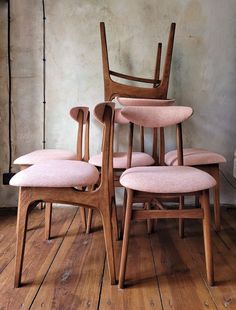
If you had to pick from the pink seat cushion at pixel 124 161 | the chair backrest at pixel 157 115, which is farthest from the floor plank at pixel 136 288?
the chair backrest at pixel 157 115

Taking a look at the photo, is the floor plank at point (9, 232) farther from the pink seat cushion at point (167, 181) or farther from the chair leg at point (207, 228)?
the chair leg at point (207, 228)

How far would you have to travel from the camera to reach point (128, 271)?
4.85 ft

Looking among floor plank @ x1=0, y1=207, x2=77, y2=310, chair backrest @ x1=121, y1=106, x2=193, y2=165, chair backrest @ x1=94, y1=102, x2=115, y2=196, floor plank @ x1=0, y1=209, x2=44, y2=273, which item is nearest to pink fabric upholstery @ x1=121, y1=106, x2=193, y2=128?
chair backrest @ x1=121, y1=106, x2=193, y2=165

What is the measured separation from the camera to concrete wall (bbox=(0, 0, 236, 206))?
7.98 ft

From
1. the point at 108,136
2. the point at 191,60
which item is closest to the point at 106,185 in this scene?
the point at 108,136

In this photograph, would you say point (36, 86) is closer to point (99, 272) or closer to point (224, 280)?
point (99, 272)

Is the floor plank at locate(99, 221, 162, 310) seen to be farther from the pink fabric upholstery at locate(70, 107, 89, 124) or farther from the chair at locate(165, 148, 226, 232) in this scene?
the pink fabric upholstery at locate(70, 107, 89, 124)

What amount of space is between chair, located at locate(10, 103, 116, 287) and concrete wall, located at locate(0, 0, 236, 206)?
3.89 feet

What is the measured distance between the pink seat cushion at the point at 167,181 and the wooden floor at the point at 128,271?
444 mm

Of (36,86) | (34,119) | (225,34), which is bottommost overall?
(34,119)

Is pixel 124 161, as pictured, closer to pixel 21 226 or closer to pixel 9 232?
pixel 21 226

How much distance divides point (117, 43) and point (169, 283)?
186 centimetres

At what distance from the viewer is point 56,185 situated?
→ 1.29 meters

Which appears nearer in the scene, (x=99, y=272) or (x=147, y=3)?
(x=99, y=272)
